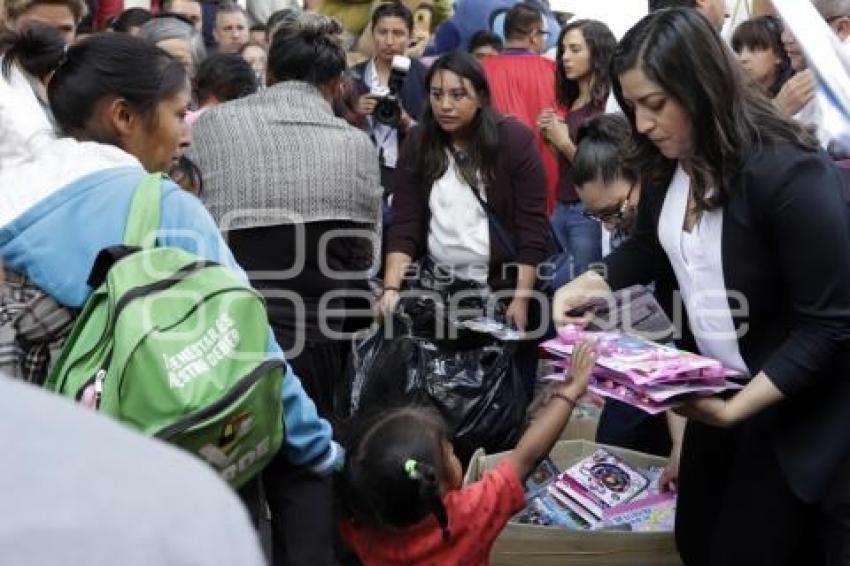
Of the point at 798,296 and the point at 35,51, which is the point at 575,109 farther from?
the point at 798,296

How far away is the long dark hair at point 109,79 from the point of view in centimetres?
221

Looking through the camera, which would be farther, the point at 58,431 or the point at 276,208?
the point at 276,208

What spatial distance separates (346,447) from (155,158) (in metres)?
0.93

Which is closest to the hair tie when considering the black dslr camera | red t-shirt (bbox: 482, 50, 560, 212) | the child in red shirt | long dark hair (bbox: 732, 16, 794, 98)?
the child in red shirt

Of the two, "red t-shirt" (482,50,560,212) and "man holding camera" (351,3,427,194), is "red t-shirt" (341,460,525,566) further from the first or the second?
"red t-shirt" (482,50,560,212)

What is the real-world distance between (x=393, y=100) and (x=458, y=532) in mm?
3383

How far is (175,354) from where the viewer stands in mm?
1844

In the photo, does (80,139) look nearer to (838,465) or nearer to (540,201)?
(838,465)

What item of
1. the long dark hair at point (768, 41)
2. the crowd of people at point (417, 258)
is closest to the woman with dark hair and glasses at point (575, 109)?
the long dark hair at point (768, 41)

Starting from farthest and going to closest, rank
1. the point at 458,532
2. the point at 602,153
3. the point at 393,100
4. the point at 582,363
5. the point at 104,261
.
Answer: the point at 393,100, the point at 602,153, the point at 458,532, the point at 582,363, the point at 104,261

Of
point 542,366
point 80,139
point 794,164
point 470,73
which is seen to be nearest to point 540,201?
point 470,73

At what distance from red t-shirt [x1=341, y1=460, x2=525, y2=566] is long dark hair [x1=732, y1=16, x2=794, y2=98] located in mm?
3072

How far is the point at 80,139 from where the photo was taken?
223cm

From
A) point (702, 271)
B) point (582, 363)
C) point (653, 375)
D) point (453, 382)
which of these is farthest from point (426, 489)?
point (453, 382)
